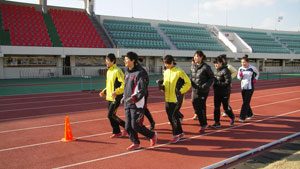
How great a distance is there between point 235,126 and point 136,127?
334cm

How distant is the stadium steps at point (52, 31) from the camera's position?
25.9 metres

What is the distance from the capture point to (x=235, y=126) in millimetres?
6672

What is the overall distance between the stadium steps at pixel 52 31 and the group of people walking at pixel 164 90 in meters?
22.5

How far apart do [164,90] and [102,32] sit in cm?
2827

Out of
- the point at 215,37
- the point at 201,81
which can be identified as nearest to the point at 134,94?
the point at 201,81

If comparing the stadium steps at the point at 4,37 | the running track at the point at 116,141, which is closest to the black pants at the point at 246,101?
the running track at the point at 116,141

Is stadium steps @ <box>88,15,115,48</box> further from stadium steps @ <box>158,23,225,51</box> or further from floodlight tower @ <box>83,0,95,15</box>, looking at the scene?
stadium steps @ <box>158,23,225,51</box>

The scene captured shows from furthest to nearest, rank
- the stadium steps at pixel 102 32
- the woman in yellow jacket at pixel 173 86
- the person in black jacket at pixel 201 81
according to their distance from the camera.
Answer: the stadium steps at pixel 102 32
the person in black jacket at pixel 201 81
the woman in yellow jacket at pixel 173 86

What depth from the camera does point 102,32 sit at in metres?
31.8

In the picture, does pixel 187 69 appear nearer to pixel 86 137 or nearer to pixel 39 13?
pixel 39 13

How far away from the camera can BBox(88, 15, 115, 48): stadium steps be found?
2966 centimetres

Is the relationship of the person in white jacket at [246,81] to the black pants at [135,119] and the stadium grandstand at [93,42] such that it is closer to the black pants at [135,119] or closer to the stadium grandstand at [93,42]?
the black pants at [135,119]

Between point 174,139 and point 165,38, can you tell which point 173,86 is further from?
point 165,38

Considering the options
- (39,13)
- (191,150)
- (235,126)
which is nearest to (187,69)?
(39,13)
